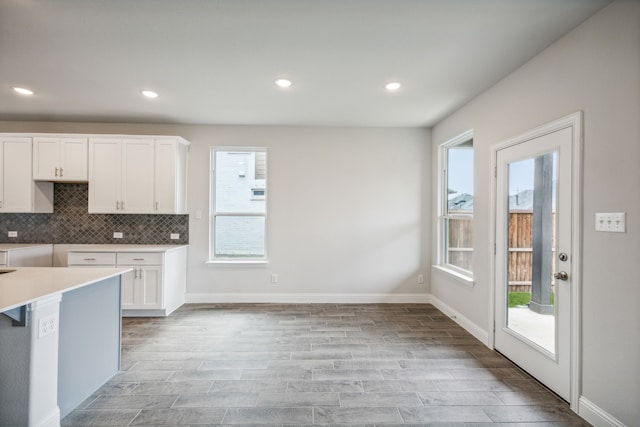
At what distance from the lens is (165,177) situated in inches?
158

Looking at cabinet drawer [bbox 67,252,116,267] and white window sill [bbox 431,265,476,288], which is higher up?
cabinet drawer [bbox 67,252,116,267]

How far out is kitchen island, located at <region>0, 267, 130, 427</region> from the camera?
64.1 inches

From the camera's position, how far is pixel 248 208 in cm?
446

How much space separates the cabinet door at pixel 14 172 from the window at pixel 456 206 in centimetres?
549

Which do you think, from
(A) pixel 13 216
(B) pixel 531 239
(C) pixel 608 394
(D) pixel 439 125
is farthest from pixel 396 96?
(A) pixel 13 216

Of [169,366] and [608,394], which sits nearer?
[608,394]

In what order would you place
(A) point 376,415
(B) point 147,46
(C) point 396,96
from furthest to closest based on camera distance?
(C) point 396,96
(B) point 147,46
(A) point 376,415

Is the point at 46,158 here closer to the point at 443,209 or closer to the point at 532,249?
the point at 443,209

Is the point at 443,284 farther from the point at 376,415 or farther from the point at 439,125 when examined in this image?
the point at 376,415

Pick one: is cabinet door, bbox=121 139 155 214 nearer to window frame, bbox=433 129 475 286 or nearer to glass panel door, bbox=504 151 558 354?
window frame, bbox=433 129 475 286

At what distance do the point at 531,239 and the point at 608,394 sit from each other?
110 centimetres

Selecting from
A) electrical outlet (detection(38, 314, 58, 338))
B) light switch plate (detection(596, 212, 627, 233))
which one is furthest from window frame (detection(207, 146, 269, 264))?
light switch plate (detection(596, 212, 627, 233))

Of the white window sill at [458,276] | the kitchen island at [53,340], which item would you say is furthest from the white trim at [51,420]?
the white window sill at [458,276]

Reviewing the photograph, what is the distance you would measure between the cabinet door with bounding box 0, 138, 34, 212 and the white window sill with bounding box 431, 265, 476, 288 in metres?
5.53
